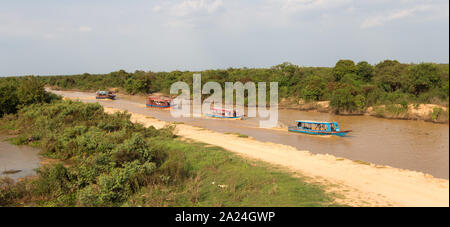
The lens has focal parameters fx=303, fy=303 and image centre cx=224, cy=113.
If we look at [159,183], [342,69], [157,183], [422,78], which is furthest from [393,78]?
[342,69]

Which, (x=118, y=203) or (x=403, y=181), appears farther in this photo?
(x=403, y=181)

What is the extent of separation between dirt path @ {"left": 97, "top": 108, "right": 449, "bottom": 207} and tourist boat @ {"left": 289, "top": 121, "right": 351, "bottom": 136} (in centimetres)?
556

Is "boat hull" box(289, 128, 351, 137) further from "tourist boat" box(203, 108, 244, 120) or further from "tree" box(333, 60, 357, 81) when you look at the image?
"tourist boat" box(203, 108, 244, 120)

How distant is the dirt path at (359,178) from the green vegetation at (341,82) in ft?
6.65

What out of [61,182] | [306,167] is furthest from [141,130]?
[306,167]

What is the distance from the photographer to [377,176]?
11172 millimetres

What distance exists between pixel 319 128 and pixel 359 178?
1188cm

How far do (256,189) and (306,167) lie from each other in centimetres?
428

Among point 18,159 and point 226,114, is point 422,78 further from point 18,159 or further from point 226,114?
point 226,114

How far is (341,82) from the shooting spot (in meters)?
24.8

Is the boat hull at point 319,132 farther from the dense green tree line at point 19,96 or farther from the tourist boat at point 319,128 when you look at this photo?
the dense green tree line at point 19,96
